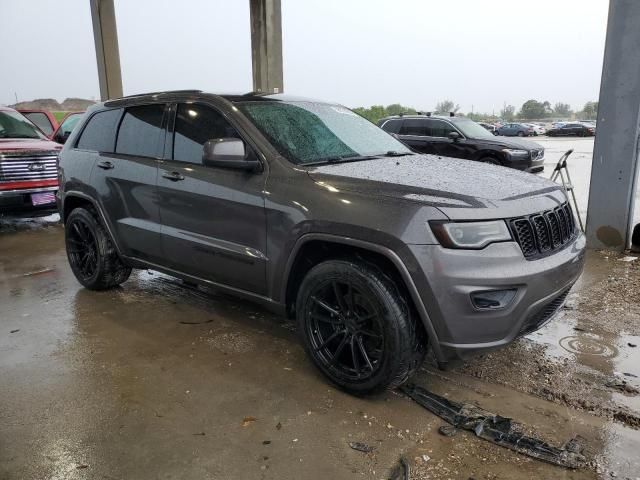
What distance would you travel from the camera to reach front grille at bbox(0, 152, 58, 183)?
25.1ft

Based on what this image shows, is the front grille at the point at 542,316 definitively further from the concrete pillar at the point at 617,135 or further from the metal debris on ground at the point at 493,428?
the concrete pillar at the point at 617,135

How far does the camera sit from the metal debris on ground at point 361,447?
8.23 ft

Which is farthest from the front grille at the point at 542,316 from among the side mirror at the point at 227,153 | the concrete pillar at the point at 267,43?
the concrete pillar at the point at 267,43

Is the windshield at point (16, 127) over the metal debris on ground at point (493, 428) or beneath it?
over

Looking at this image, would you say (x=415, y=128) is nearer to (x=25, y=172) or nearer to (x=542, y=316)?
(x=25, y=172)

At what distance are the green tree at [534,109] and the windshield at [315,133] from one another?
76434 mm

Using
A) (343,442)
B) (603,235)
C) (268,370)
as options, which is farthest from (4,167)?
(603,235)

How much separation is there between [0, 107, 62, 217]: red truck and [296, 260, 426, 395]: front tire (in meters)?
6.31

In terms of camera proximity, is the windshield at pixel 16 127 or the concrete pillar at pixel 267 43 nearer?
the windshield at pixel 16 127

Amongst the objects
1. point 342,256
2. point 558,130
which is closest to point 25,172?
point 342,256

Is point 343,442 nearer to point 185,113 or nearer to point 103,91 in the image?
point 185,113

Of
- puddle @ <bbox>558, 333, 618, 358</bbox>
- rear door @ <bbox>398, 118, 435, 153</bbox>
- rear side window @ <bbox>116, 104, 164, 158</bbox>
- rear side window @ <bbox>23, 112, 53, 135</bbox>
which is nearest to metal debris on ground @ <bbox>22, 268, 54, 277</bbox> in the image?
rear side window @ <bbox>116, 104, 164, 158</bbox>

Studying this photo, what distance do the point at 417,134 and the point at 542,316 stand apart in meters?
9.06

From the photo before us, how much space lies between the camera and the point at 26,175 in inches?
309
